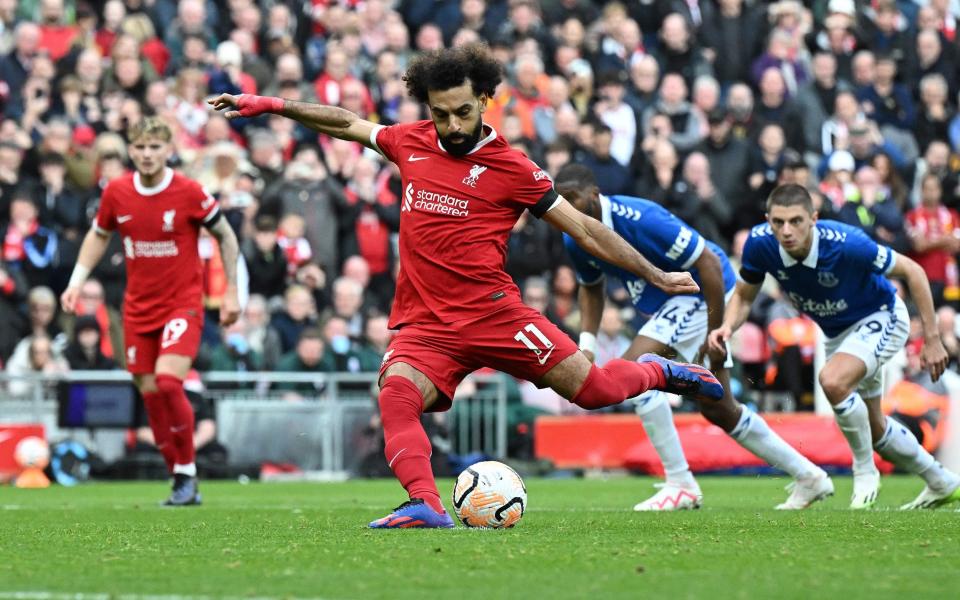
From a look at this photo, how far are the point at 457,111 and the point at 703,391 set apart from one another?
6.85 ft

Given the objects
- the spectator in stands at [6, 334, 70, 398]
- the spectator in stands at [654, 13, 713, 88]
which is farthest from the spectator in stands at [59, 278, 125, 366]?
the spectator in stands at [654, 13, 713, 88]

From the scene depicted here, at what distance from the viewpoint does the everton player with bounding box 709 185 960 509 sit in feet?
34.4

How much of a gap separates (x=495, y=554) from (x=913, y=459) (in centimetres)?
484

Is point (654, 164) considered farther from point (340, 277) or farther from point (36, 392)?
point (36, 392)

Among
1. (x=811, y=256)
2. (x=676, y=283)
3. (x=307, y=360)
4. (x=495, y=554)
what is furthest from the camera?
(x=307, y=360)

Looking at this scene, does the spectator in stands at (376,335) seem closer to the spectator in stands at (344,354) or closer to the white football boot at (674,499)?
the spectator in stands at (344,354)

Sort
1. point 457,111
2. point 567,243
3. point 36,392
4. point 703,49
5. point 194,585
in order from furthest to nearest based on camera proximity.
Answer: point 703,49
point 36,392
point 567,243
point 457,111
point 194,585

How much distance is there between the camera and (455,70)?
27.3 feet

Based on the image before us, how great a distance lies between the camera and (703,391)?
910 centimetres

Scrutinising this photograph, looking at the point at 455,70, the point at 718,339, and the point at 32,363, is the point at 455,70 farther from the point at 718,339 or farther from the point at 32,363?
the point at 32,363

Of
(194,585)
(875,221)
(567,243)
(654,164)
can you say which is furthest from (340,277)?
(194,585)

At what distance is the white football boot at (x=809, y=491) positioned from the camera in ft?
36.0

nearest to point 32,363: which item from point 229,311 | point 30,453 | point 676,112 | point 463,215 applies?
point 30,453

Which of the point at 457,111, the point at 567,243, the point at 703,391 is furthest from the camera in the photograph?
the point at 567,243
